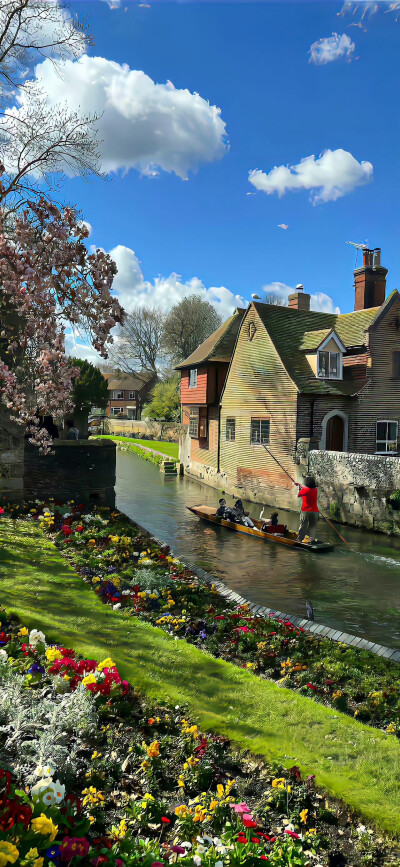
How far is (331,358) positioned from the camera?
27.1m

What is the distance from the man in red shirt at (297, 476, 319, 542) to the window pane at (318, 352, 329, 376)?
407 inches

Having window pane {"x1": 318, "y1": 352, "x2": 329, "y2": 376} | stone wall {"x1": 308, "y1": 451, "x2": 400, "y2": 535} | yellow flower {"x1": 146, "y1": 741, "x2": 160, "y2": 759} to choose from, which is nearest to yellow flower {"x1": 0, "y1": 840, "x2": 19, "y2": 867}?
yellow flower {"x1": 146, "y1": 741, "x2": 160, "y2": 759}

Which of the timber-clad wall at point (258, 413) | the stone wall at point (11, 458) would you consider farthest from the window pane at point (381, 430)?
the stone wall at point (11, 458)

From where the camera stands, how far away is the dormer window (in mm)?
26419

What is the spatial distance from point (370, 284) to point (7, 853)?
3188cm

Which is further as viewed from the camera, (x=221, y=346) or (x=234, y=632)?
(x=221, y=346)

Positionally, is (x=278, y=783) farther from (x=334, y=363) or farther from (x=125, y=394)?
(x=125, y=394)

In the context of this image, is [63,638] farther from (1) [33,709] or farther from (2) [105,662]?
(1) [33,709]

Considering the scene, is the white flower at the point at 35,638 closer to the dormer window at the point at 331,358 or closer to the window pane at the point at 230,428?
the dormer window at the point at 331,358

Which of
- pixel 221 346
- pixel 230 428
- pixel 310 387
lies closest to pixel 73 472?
pixel 310 387

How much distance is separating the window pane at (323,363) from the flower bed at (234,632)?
16991mm

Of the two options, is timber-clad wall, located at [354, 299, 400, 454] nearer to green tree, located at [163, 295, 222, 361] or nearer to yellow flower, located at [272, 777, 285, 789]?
yellow flower, located at [272, 777, 285, 789]

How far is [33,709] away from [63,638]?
7.16 feet

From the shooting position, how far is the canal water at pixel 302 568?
11.8 metres
